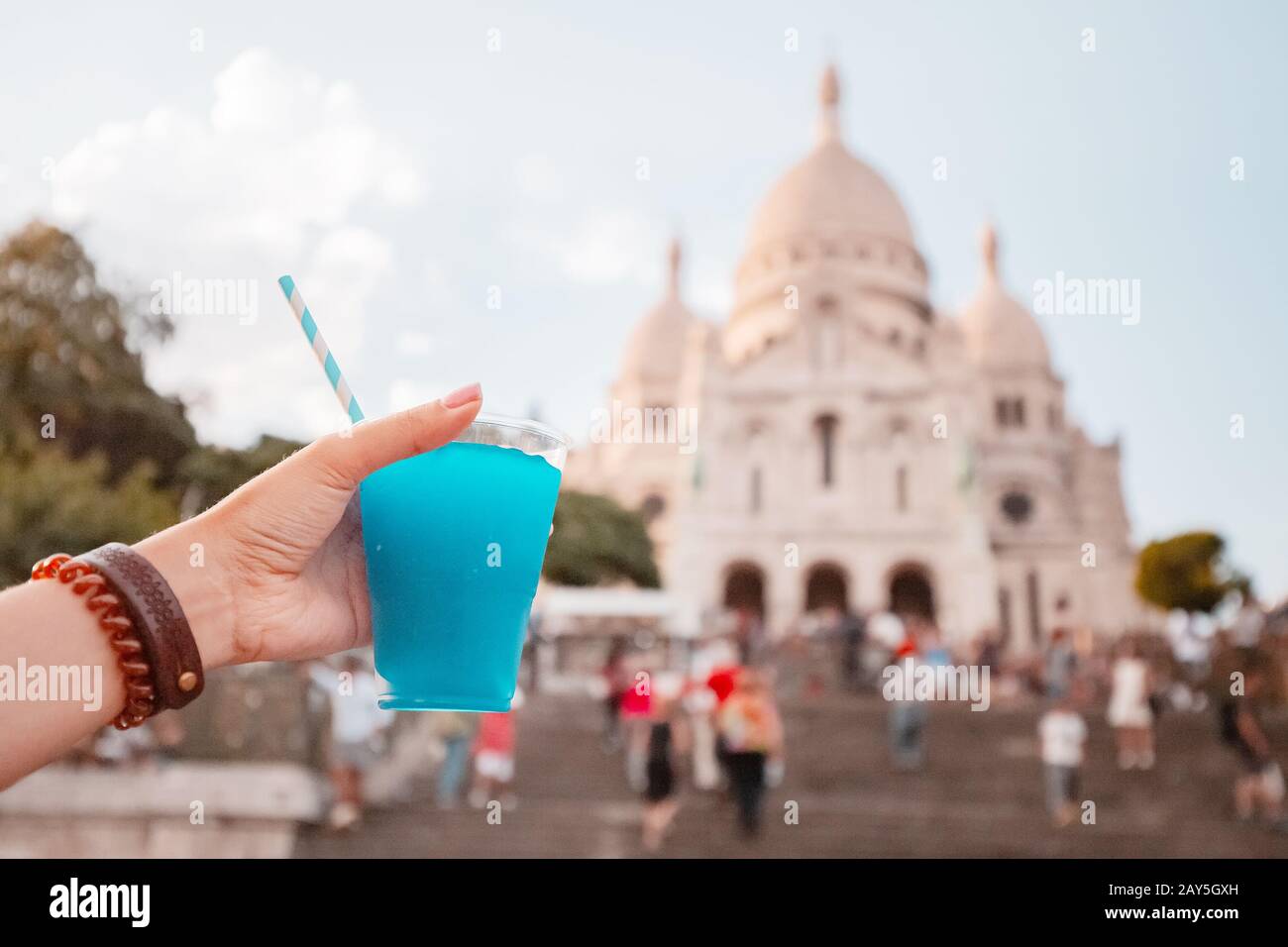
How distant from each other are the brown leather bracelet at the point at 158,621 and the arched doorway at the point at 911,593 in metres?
34.9

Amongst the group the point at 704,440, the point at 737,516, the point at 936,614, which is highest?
the point at 704,440

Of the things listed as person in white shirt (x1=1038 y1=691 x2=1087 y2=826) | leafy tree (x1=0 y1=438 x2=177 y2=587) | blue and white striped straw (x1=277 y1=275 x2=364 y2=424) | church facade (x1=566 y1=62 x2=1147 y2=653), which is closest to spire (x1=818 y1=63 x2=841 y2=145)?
church facade (x1=566 y1=62 x2=1147 y2=653)

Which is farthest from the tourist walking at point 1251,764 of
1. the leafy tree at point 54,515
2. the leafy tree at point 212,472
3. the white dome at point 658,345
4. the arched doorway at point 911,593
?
the white dome at point 658,345

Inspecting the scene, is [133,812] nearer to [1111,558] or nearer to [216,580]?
[216,580]

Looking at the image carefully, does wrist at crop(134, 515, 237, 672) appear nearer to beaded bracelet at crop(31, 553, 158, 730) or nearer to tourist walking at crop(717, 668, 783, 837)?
beaded bracelet at crop(31, 553, 158, 730)

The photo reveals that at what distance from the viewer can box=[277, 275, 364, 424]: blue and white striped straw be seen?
1510mm

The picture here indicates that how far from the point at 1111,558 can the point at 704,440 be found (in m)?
14.2

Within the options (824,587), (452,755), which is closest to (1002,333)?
(824,587)

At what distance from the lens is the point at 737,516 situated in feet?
111

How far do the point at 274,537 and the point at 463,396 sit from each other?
294 mm

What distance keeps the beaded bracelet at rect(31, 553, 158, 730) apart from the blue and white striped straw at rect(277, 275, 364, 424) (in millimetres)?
350

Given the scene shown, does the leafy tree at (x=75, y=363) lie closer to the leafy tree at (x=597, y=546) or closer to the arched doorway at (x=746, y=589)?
the leafy tree at (x=597, y=546)

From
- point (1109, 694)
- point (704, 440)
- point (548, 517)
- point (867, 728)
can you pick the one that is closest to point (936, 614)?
point (704, 440)

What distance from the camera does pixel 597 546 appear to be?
108 feet
